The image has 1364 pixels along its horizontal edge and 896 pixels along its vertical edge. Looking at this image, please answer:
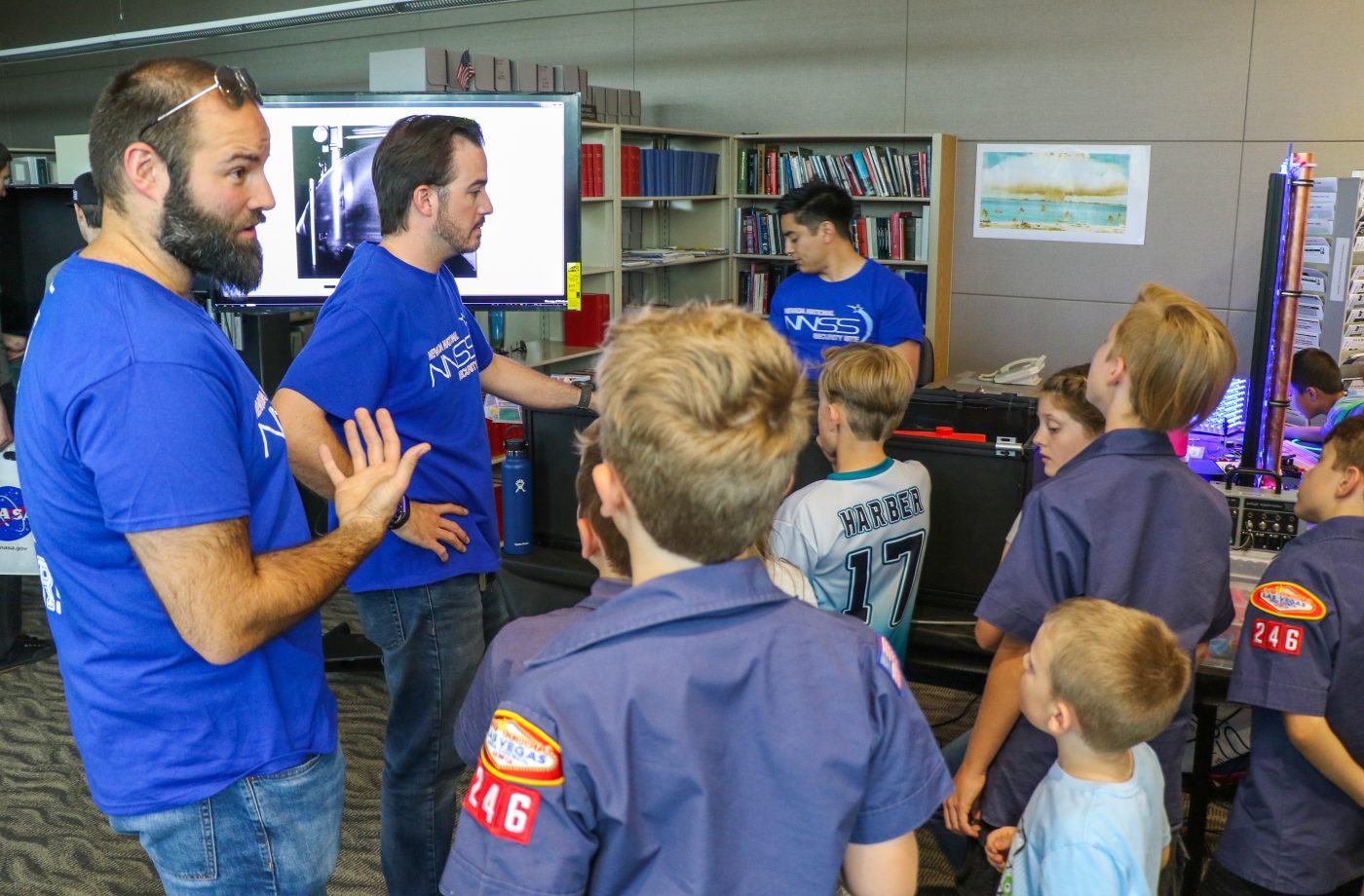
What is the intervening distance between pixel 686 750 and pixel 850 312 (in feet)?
10.2

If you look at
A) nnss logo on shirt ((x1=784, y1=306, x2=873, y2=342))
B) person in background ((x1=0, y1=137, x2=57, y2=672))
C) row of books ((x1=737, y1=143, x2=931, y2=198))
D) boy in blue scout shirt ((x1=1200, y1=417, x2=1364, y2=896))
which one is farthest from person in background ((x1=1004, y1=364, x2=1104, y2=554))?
row of books ((x1=737, y1=143, x2=931, y2=198))

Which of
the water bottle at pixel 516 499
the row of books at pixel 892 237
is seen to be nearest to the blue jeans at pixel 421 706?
the water bottle at pixel 516 499

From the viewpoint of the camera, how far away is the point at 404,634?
2.03 m

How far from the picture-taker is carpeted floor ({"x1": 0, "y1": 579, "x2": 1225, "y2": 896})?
2598 millimetres

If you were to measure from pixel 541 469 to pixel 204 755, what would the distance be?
1539mm

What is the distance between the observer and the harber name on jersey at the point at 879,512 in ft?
6.61

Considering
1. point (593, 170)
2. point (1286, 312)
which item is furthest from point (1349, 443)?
point (593, 170)

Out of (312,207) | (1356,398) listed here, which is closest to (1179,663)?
(312,207)

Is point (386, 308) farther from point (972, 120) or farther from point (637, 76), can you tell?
point (637, 76)

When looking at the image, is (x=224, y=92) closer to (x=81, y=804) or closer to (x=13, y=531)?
(x=81, y=804)

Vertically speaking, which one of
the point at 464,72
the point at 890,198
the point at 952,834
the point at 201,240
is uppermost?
the point at 464,72

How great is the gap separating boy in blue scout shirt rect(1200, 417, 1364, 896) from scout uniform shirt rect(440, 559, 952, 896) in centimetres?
102

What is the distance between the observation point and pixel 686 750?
882 mm

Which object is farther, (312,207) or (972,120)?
(972,120)
